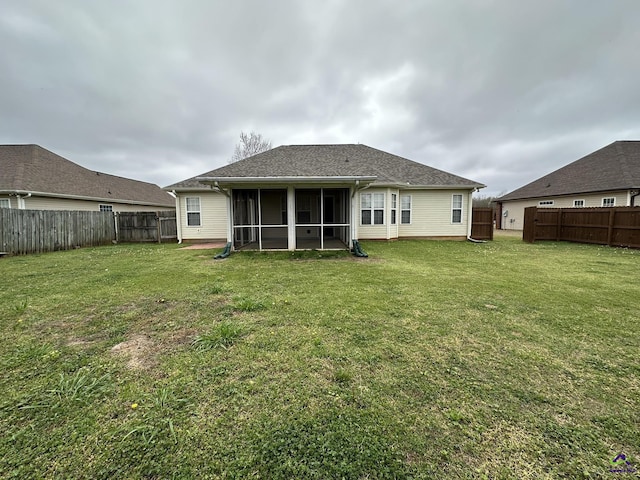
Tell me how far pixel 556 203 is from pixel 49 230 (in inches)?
1134

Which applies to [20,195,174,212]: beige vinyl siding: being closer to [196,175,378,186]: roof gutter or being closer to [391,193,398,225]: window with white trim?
[196,175,378,186]: roof gutter

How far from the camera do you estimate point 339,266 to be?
752cm

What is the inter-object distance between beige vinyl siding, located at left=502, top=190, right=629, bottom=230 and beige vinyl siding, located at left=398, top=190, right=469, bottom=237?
384 inches

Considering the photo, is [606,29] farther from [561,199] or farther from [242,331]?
[242,331]

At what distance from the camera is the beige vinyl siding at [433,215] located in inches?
533

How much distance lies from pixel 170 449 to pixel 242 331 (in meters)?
1.74

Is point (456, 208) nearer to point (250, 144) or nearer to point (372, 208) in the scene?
point (372, 208)

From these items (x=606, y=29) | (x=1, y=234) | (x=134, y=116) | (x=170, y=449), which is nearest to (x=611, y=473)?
(x=170, y=449)

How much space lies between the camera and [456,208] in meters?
13.6

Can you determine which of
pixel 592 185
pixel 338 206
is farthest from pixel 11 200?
pixel 592 185

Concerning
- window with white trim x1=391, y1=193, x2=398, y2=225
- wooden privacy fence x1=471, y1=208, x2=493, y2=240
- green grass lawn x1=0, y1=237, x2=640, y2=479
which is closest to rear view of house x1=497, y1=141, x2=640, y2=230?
wooden privacy fence x1=471, y1=208, x2=493, y2=240

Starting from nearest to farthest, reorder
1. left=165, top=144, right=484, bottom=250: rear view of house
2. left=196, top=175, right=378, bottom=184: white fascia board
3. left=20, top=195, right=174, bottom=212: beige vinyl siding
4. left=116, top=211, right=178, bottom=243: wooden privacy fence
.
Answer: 1. left=196, top=175, right=378, bottom=184: white fascia board
2. left=165, top=144, right=484, bottom=250: rear view of house
3. left=20, top=195, right=174, bottom=212: beige vinyl siding
4. left=116, top=211, right=178, bottom=243: wooden privacy fence

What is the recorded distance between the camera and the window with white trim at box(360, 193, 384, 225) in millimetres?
12477

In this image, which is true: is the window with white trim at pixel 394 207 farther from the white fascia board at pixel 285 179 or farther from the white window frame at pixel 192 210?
the white window frame at pixel 192 210
